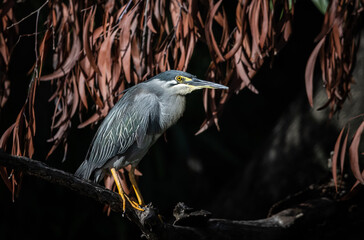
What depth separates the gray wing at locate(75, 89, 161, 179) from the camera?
Result: 5.12 feet

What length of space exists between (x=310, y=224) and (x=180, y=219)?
2.25 ft

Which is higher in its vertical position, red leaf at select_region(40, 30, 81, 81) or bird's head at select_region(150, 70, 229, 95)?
red leaf at select_region(40, 30, 81, 81)

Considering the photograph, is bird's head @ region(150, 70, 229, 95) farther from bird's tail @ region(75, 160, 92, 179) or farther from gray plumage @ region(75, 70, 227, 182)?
bird's tail @ region(75, 160, 92, 179)

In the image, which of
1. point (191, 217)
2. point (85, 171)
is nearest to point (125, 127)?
point (85, 171)

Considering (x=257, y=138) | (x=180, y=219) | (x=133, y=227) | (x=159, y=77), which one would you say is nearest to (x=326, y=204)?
(x=180, y=219)

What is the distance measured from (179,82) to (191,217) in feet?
1.37

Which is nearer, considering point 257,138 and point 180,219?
point 180,219

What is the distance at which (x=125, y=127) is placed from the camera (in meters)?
1.60

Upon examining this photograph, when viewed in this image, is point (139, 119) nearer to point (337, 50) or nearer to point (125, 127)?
point (125, 127)

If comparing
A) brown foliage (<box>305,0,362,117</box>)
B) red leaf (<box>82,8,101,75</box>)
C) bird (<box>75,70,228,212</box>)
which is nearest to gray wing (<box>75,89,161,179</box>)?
A: bird (<box>75,70,228,212</box>)

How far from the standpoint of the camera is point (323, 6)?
172 cm

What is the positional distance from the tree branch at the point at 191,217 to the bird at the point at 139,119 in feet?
0.59

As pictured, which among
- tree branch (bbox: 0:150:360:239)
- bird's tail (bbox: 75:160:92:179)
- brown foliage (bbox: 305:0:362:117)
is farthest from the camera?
bird's tail (bbox: 75:160:92:179)

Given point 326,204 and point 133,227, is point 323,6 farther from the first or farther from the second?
point 133,227
